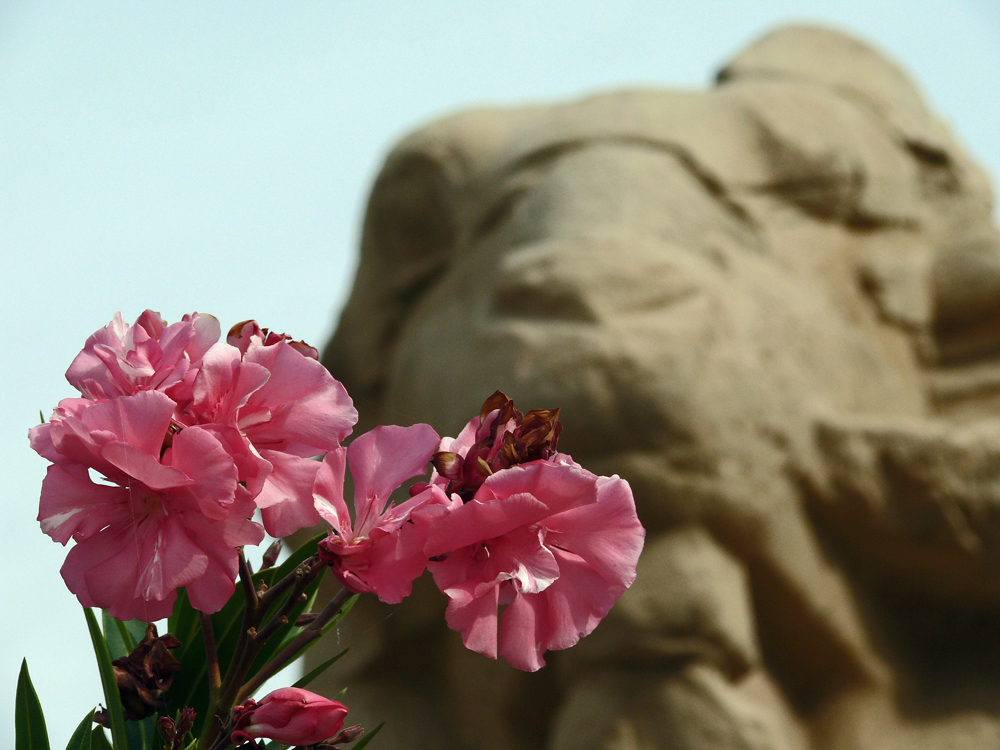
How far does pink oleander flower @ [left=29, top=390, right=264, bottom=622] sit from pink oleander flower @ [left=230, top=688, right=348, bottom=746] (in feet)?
0.12

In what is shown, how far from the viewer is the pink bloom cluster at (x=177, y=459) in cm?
39

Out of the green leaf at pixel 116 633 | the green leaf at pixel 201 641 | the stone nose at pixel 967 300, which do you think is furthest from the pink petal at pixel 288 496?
the stone nose at pixel 967 300

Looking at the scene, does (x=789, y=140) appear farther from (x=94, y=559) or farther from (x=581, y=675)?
(x=94, y=559)

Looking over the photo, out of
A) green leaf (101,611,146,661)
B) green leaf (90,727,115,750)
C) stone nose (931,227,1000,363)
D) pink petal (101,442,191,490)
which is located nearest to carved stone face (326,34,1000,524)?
Result: stone nose (931,227,1000,363)

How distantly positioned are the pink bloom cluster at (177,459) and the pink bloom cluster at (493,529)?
0.07ft

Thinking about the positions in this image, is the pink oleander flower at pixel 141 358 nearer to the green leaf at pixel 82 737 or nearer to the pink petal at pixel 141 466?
the pink petal at pixel 141 466

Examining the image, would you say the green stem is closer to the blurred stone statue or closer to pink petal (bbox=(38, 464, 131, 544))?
pink petal (bbox=(38, 464, 131, 544))

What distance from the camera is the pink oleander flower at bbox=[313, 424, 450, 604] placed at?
407 millimetres

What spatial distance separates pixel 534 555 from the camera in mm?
417

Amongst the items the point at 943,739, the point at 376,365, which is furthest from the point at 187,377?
the point at 376,365

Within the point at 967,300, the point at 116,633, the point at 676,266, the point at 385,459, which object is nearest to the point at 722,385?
the point at 676,266

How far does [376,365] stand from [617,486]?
1.74 meters

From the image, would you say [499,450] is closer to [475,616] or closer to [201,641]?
[475,616]

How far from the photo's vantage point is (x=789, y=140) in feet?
6.35
